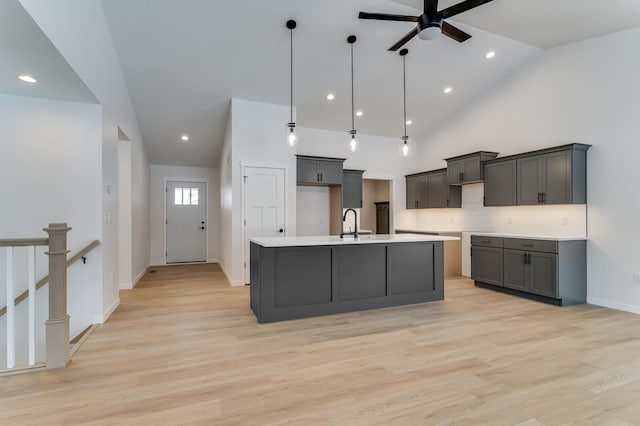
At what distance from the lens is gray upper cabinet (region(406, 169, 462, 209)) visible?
246 inches

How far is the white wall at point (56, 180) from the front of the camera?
3.32 m

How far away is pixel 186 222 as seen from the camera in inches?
313

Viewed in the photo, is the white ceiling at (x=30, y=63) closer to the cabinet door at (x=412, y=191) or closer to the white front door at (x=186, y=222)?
the white front door at (x=186, y=222)

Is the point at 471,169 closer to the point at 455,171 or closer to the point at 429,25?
the point at 455,171

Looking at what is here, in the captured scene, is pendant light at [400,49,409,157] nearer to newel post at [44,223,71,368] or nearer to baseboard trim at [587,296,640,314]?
baseboard trim at [587,296,640,314]

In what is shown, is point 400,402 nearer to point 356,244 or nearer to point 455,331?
point 455,331

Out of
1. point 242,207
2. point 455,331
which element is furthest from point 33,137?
point 455,331

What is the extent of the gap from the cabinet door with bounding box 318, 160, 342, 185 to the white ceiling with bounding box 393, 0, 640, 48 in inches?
114

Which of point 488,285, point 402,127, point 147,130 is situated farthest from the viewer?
point 402,127

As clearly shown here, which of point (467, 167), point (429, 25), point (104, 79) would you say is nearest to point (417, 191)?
point (467, 167)

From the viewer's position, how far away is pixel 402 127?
6.82m

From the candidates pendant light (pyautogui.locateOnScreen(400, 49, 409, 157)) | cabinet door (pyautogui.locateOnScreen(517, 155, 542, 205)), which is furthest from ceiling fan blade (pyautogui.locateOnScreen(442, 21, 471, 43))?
cabinet door (pyautogui.locateOnScreen(517, 155, 542, 205))

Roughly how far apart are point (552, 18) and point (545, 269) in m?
3.32

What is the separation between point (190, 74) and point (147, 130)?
208cm
